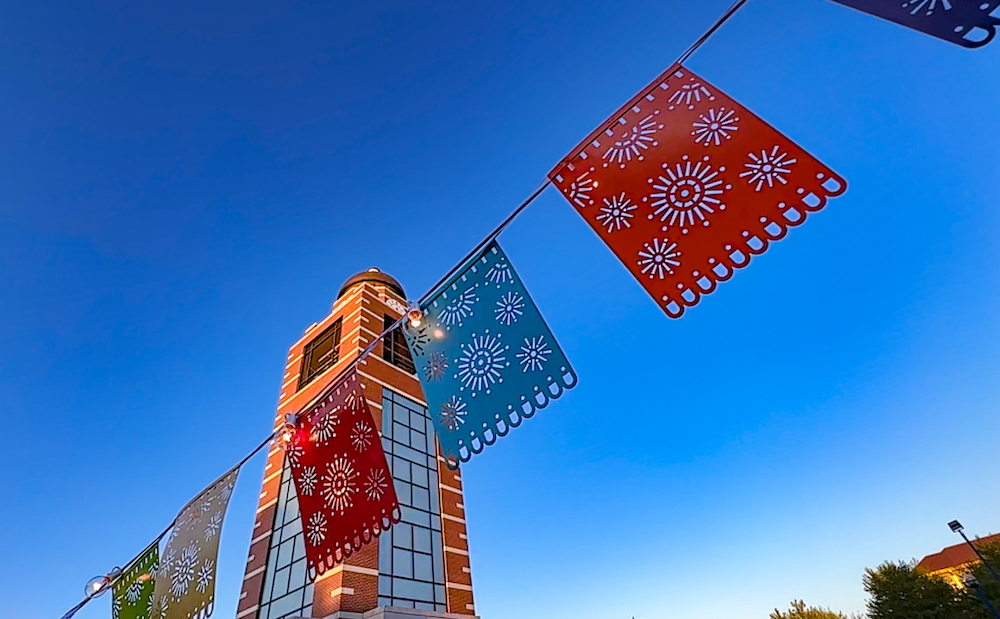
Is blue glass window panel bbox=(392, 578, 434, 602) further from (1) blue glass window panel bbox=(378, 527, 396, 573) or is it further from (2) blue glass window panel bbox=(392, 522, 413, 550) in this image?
(2) blue glass window panel bbox=(392, 522, 413, 550)

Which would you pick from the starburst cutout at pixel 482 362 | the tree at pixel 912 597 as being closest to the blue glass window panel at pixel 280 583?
the starburst cutout at pixel 482 362

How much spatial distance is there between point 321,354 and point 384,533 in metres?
9.60

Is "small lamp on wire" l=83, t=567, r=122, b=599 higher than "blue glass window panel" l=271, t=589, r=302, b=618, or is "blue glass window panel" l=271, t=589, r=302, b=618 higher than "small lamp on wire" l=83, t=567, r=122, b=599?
"blue glass window panel" l=271, t=589, r=302, b=618

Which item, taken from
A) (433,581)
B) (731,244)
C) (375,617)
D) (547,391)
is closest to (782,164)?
(731,244)

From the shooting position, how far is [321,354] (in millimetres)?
22438

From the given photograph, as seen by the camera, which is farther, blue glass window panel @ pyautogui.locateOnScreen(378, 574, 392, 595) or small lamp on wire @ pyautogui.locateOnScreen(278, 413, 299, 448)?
blue glass window panel @ pyautogui.locateOnScreen(378, 574, 392, 595)

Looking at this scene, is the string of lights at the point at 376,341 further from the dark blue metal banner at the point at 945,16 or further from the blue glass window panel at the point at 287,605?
the blue glass window panel at the point at 287,605

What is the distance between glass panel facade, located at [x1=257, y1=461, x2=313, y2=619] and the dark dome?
11.0 meters

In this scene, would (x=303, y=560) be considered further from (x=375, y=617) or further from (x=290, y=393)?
(x=290, y=393)

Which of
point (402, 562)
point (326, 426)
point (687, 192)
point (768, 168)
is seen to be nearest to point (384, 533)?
point (402, 562)

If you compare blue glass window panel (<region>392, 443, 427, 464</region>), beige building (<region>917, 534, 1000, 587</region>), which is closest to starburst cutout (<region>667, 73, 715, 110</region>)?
blue glass window panel (<region>392, 443, 427, 464</region>)

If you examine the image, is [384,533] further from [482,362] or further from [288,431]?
[482,362]

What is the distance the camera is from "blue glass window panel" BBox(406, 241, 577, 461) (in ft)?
15.9

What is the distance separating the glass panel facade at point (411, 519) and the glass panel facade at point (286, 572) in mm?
2459
